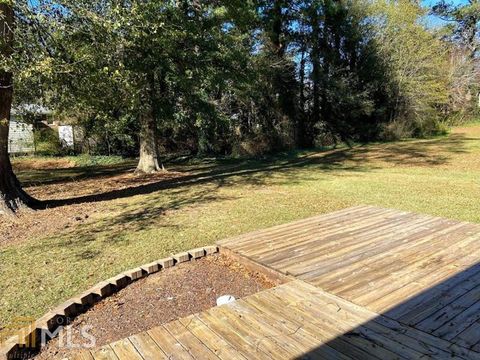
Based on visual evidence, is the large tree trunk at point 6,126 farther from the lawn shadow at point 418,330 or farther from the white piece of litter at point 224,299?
the lawn shadow at point 418,330

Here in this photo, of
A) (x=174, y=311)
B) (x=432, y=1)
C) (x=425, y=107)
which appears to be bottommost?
(x=174, y=311)

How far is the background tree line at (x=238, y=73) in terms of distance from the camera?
18.9ft

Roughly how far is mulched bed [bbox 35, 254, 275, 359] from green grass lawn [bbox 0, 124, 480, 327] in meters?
0.44

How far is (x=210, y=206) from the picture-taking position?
675 cm

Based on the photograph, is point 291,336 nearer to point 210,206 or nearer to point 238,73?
point 210,206

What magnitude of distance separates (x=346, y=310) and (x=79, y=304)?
2087mm

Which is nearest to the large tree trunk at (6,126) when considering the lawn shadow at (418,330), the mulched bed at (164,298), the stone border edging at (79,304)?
the stone border edging at (79,304)

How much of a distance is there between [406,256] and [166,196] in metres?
5.05

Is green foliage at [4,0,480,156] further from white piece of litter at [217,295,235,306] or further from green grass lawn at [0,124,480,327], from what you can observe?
white piece of litter at [217,295,235,306]

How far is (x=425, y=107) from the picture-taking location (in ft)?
60.6

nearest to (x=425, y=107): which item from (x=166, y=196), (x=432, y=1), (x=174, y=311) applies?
(x=432, y=1)

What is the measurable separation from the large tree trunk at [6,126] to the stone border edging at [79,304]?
350cm

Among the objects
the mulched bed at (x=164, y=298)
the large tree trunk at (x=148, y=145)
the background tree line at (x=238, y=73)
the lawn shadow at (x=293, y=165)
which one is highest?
the background tree line at (x=238, y=73)

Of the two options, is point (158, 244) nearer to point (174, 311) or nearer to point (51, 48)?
point (174, 311)
